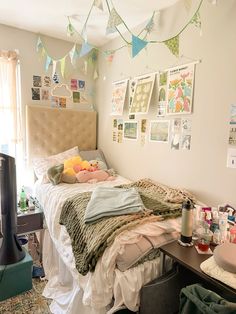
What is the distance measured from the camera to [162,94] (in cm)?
221

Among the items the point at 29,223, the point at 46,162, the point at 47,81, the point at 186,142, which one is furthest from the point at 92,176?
the point at 47,81

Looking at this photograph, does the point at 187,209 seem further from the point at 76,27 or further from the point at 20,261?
the point at 76,27

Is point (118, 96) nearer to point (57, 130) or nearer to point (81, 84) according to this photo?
point (81, 84)

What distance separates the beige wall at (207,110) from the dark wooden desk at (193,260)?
0.65m

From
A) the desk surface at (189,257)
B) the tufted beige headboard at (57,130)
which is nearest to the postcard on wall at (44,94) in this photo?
the tufted beige headboard at (57,130)

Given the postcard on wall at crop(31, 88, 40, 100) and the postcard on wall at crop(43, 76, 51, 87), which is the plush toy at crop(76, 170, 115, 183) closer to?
the postcard on wall at crop(31, 88, 40, 100)

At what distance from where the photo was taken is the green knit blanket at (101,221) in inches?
51.3

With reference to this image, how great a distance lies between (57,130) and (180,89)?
1662mm

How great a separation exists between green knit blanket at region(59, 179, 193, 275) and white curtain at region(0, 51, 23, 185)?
4.35 ft

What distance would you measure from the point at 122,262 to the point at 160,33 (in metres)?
2.08

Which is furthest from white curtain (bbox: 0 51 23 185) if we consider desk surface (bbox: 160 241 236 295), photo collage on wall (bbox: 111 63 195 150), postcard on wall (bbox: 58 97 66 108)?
desk surface (bbox: 160 241 236 295)

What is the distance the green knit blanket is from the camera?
51.3 inches

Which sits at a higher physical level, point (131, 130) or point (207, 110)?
point (207, 110)

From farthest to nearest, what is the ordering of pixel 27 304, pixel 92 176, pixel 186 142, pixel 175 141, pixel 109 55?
1. pixel 109 55
2. pixel 92 176
3. pixel 175 141
4. pixel 186 142
5. pixel 27 304
